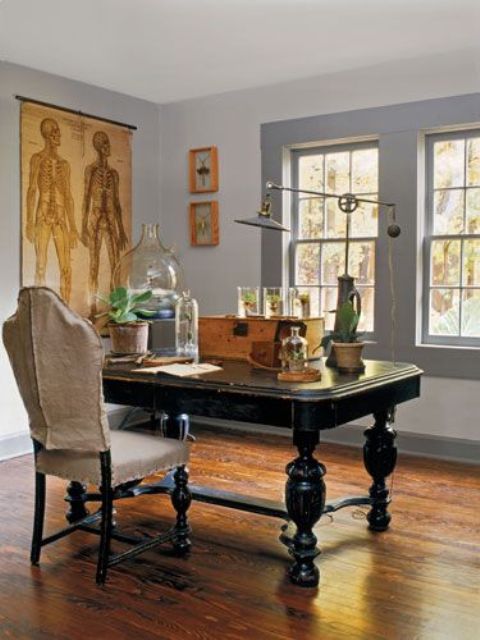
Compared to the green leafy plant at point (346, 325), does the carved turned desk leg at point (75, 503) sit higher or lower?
lower

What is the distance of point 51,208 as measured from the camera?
5082 mm

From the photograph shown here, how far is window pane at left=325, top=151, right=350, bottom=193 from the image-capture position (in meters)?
5.27

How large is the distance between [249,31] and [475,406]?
272cm

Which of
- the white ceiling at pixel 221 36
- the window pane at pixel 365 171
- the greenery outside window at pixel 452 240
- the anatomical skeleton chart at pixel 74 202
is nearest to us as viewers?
the white ceiling at pixel 221 36

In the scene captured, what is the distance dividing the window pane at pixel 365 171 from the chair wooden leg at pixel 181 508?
280 cm

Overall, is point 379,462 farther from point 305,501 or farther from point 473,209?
point 473,209

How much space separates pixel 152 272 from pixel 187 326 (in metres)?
1.75

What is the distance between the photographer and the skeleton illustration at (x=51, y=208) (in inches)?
195

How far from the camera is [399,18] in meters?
4.07

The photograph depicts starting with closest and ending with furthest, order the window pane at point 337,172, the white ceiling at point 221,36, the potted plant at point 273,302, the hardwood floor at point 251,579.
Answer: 1. the hardwood floor at point 251,579
2. the potted plant at point 273,302
3. the white ceiling at point 221,36
4. the window pane at point 337,172

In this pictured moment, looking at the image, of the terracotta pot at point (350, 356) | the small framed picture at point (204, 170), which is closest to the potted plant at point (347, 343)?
the terracotta pot at point (350, 356)

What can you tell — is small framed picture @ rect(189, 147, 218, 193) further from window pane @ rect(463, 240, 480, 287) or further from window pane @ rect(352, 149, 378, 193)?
window pane @ rect(463, 240, 480, 287)

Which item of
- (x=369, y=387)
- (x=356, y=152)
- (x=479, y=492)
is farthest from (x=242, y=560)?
(x=356, y=152)

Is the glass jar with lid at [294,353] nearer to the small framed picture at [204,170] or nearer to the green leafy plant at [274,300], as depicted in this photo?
the green leafy plant at [274,300]
